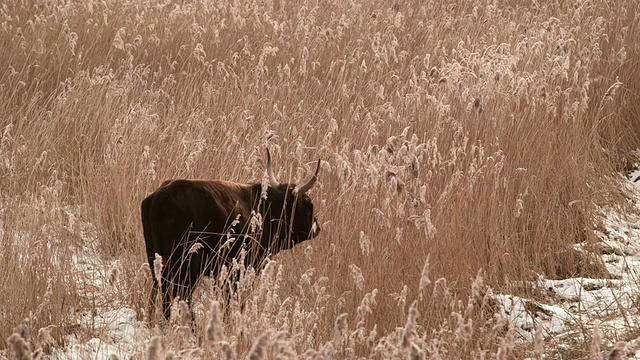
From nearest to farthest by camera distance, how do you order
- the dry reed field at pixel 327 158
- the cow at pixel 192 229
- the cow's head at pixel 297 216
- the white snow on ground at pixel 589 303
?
the dry reed field at pixel 327 158, the cow at pixel 192 229, the white snow on ground at pixel 589 303, the cow's head at pixel 297 216

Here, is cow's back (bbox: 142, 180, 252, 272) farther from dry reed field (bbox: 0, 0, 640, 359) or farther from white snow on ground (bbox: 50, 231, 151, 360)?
white snow on ground (bbox: 50, 231, 151, 360)

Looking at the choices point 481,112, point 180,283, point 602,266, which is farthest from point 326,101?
point 180,283

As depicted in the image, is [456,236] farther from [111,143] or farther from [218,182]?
[111,143]

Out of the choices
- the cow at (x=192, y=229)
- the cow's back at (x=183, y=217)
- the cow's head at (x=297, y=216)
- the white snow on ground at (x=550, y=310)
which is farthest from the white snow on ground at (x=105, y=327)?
the cow's head at (x=297, y=216)

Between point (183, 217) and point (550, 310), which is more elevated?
point (183, 217)

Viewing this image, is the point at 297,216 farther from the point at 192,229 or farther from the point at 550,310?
the point at 550,310

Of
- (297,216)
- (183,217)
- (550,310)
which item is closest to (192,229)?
(183,217)

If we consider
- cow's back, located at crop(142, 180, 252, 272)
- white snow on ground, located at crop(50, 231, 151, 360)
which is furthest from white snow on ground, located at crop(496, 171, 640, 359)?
white snow on ground, located at crop(50, 231, 151, 360)

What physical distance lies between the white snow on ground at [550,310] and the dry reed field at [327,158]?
0.16 ft

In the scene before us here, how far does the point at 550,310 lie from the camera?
4.43 metres

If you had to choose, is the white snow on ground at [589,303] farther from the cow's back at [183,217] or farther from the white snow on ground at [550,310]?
the cow's back at [183,217]

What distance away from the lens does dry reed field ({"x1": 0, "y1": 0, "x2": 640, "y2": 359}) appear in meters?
3.70

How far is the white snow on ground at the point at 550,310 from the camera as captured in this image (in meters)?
3.84

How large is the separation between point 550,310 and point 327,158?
6.46 feet
